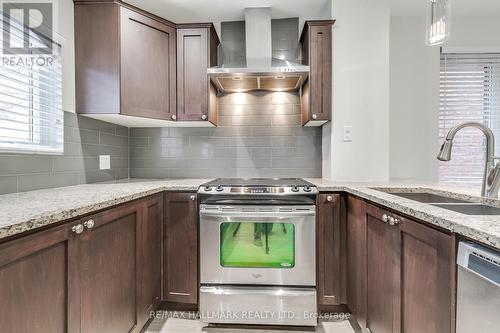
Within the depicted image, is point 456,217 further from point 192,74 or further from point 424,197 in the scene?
point 192,74

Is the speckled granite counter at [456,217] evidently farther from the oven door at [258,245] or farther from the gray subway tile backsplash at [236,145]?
the gray subway tile backsplash at [236,145]

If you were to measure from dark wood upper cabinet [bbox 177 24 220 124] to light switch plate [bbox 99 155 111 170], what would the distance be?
2.26 feet

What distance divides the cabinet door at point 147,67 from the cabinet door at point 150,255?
72cm

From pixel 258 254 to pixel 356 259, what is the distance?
25.0 inches

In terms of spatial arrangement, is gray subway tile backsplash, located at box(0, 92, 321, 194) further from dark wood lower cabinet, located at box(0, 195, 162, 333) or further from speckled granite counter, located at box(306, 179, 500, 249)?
speckled granite counter, located at box(306, 179, 500, 249)

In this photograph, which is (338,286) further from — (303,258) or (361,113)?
(361,113)

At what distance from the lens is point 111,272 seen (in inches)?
51.8

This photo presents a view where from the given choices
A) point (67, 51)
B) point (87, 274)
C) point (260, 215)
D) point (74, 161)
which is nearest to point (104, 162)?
point (74, 161)

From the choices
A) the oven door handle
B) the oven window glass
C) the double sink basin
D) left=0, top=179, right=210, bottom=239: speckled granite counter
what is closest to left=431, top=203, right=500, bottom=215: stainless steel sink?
the double sink basin

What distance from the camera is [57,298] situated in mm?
968

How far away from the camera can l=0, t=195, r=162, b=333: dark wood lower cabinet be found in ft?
2.70

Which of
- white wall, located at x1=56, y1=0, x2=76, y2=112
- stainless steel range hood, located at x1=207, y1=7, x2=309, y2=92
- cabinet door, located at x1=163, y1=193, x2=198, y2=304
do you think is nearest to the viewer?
white wall, located at x1=56, y1=0, x2=76, y2=112

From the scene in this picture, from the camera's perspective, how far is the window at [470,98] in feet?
8.27

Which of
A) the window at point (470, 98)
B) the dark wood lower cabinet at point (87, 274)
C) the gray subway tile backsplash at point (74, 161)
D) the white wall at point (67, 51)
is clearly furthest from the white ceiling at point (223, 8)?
the dark wood lower cabinet at point (87, 274)
